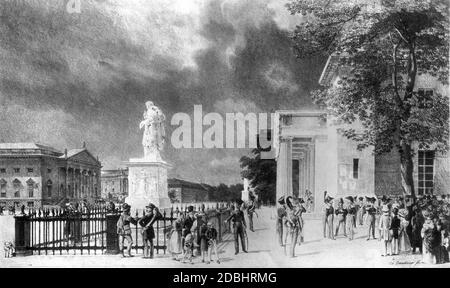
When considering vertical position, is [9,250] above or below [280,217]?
below

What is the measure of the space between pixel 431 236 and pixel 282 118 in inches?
190

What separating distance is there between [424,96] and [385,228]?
11.2ft

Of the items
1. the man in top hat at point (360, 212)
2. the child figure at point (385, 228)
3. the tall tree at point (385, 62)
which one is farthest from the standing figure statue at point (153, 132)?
the child figure at point (385, 228)

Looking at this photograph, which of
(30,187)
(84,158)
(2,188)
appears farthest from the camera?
(30,187)

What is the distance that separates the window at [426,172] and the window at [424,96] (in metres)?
1.43

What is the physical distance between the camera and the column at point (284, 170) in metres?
15.5

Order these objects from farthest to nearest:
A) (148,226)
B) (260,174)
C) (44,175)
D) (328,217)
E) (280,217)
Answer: (44,175) → (260,174) → (328,217) → (280,217) → (148,226)

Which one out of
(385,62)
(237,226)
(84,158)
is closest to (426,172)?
(385,62)

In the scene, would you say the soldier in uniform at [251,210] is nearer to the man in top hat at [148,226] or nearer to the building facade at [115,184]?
the man in top hat at [148,226]

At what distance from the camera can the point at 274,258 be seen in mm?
13289

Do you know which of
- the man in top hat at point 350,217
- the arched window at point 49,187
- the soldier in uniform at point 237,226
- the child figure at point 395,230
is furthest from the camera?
the arched window at point 49,187

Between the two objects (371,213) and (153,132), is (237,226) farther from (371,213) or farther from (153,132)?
(153,132)
